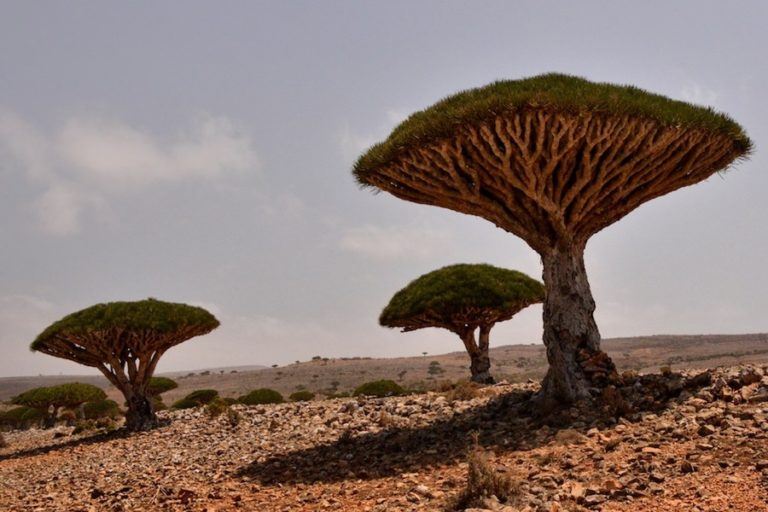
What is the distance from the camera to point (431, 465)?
829 centimetres

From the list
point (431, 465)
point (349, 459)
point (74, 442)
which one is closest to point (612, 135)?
point (431, 465)

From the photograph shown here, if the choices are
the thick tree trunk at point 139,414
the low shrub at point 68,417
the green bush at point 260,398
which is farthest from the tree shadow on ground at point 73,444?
the low shrub at point 68,417

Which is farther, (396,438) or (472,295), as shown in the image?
(472,295)

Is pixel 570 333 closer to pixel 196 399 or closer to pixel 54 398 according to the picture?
pixel 196 399

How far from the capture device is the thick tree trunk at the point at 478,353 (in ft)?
73.2

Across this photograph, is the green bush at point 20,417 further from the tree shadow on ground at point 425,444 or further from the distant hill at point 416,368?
the tree shadow on ground at point 425,444

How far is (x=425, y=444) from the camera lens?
9.77 metres

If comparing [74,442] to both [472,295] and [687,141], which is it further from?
[687,141]

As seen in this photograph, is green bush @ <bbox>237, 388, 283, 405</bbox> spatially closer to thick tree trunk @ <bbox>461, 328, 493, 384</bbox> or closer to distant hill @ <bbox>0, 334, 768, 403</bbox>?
thick tree trunk @ <bbox>461, 328, 493, 384</bbox>

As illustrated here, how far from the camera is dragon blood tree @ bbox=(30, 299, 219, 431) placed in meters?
18.4

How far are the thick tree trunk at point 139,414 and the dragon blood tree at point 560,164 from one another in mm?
12915

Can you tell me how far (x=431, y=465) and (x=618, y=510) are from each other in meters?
3.46

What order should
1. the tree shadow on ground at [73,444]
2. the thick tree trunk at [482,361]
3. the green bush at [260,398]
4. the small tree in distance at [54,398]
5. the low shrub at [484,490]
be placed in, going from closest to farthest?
the low shrub at [484,490]
the tree shadow on ground at [73,444]
the thick tree trunk at [482,361]
the green bush at [260,398]
the small tree in distance at [54,398]

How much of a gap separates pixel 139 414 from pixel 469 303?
43.2 ft
